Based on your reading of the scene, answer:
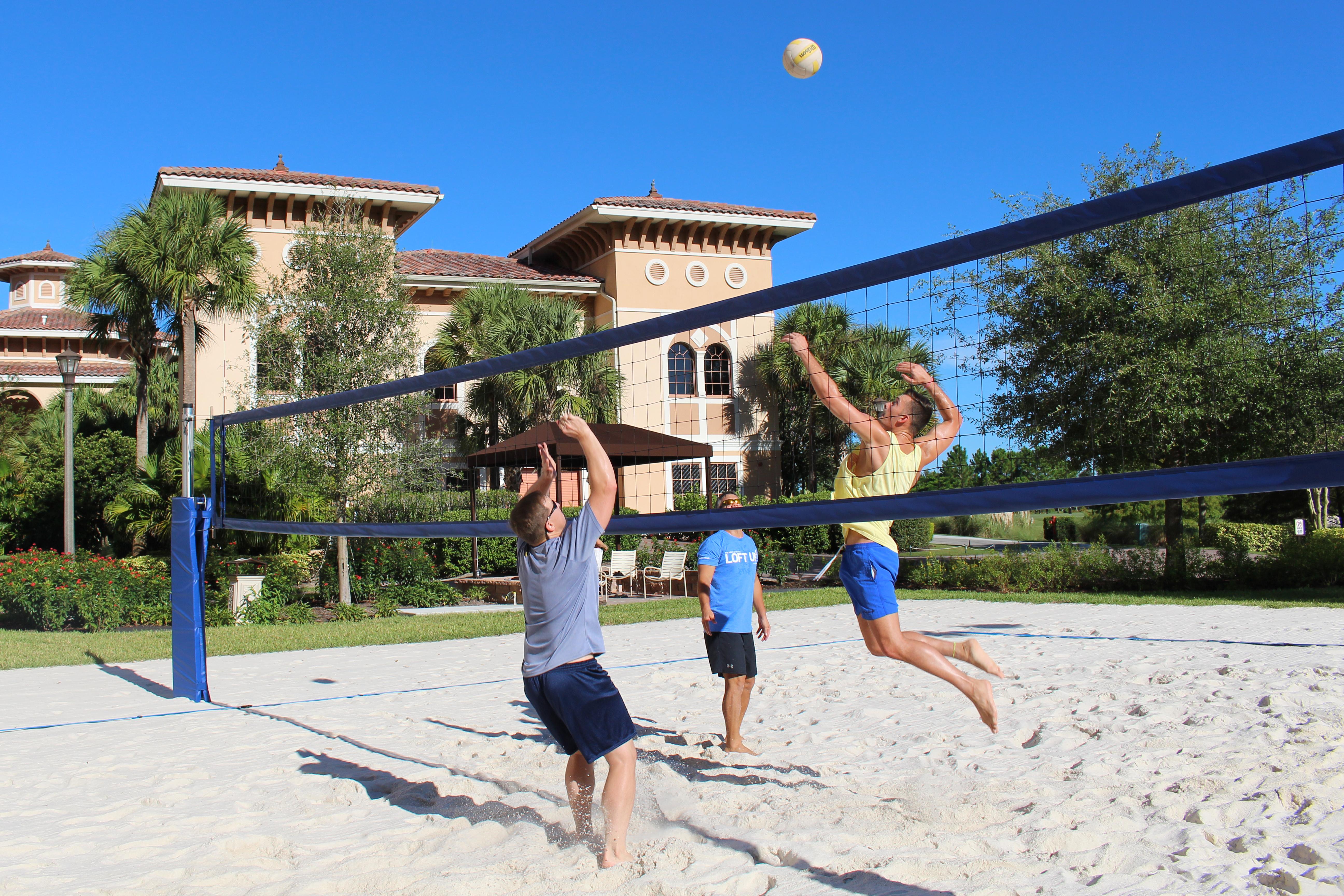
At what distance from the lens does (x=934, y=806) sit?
415cm

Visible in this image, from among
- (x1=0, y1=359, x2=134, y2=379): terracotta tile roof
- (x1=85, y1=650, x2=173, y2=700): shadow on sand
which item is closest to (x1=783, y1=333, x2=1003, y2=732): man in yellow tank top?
(x1=85, y1=650, x2=173, y2=700): shadow on sand

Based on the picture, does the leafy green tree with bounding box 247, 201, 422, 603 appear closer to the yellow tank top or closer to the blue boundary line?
the blue boundary line

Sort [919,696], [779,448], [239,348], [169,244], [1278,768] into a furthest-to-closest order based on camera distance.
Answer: [779,448] < [239,348] < [169,244] < [919,696] < [1278,768]

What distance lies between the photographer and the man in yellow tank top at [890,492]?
171 inches

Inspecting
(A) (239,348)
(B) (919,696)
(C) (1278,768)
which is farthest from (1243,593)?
(A) (239,348)

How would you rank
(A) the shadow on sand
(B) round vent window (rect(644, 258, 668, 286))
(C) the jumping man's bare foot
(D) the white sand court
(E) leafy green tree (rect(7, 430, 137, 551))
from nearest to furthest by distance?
(D) the white sand court → (C) the jumping man's bare foot → (A) the shadow on sand → (E) leafy green tree (rect(7, 430, 137, 551)) → (B) round vent window (rect(644, 258, 668, 286))

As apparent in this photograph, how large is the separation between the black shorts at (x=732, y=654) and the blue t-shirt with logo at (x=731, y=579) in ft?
0.12

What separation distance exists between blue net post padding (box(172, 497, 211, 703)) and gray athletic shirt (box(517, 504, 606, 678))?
14.8ft

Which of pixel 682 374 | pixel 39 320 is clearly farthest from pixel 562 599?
pixel 39 320

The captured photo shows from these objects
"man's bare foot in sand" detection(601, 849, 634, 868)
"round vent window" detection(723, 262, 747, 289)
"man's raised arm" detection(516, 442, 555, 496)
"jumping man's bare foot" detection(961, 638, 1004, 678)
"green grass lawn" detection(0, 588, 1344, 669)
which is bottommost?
"green grass lawn" detection(0, 588, 1344, 669)

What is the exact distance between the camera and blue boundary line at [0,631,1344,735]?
6539mm

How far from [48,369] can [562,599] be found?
103 ft

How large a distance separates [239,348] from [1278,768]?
21652mm

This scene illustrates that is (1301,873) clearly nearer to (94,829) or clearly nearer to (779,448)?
(94,829)
